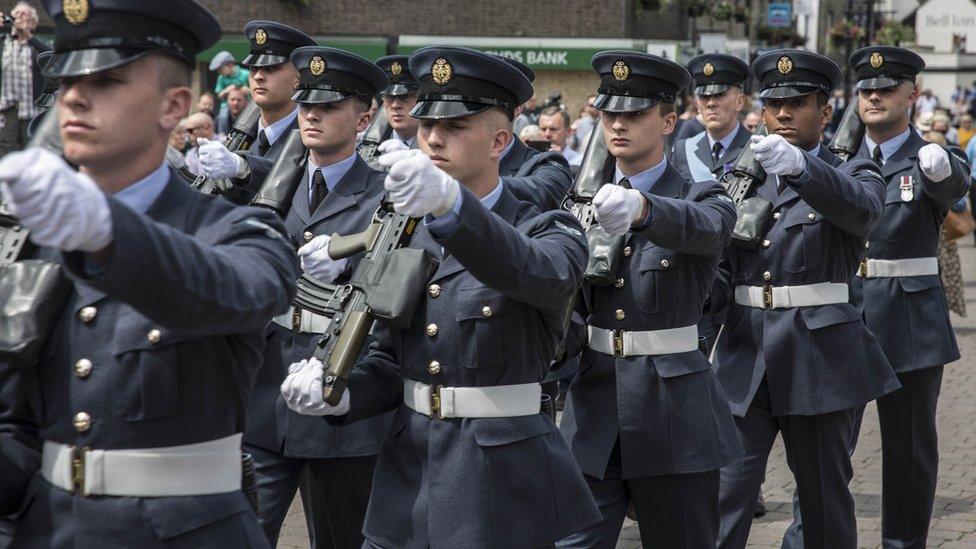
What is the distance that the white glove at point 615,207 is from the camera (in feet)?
14.5

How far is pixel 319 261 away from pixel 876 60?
3.52 metres

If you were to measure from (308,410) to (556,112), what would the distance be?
8.70m

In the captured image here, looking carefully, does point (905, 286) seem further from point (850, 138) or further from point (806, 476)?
point (806, 476)

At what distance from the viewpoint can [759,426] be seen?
6.09 metres

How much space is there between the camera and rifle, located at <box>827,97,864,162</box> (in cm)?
762

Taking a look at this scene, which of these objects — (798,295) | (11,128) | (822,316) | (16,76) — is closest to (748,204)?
(798,295)

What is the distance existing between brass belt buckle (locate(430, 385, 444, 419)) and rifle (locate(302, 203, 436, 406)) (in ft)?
0.67

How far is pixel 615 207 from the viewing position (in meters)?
4.45

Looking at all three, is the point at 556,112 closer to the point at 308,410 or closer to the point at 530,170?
the point at 530,170

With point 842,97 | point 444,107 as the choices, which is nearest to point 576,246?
point 444,107

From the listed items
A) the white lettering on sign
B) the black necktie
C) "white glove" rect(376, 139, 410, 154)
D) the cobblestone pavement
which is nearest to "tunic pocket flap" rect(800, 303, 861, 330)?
the cobblestone pavement

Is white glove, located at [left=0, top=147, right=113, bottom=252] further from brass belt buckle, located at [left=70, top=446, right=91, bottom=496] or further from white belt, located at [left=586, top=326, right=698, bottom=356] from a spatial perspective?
white belt, located at [left=586, top=326, right=698, bottom=356]

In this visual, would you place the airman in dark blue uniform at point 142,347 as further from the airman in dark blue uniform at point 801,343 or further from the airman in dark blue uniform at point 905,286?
the airman in dark blue uniform at point 905,286

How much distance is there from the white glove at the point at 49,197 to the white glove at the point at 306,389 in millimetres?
1404
